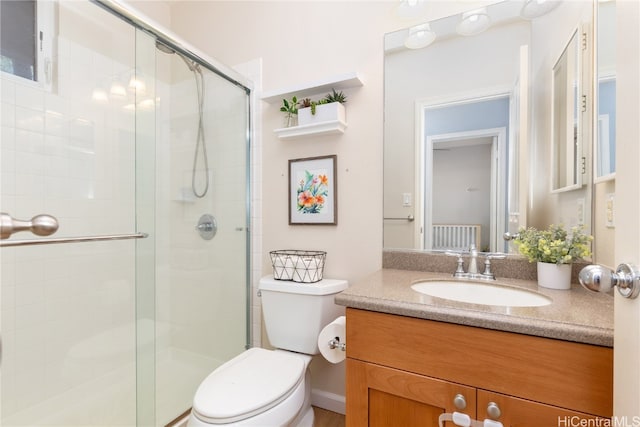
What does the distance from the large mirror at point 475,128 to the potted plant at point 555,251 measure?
0.09 m

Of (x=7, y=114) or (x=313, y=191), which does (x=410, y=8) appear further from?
(x=7, y=114)

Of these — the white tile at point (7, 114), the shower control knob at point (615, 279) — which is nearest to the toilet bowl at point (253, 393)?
the shower control knob at point (615, 279)

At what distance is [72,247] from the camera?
4.94 feet

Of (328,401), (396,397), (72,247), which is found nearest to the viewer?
(396,397)

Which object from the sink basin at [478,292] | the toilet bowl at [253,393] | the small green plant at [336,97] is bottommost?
the toilet bowl at [253,393]

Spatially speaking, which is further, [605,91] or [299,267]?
[299,267]

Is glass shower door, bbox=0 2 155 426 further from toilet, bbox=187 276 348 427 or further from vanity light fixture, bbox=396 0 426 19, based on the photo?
vanity light fixture, bbox=396 0 426 19

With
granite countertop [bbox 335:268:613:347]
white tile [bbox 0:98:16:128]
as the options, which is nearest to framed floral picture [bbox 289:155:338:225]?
granite countertop [bbox 335:268:613:347]

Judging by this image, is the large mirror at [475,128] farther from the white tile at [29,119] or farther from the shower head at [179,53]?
the white tile at [29,119]

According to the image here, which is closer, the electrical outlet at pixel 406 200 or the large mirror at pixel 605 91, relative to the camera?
the large mirror at pixel 605 91

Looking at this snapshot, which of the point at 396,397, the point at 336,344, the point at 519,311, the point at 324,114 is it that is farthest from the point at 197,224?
the point at 519,311

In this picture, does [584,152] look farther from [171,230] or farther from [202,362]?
[202,362]

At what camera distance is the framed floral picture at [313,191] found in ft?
5.32

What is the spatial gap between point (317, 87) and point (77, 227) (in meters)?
1.35
